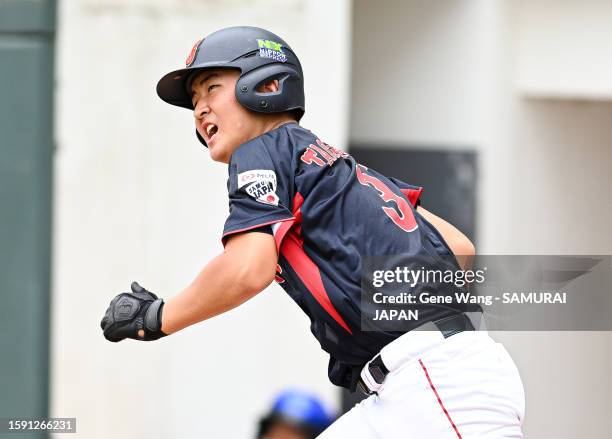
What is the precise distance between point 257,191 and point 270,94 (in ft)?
1.11

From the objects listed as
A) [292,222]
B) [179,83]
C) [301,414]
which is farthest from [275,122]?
[301,414]

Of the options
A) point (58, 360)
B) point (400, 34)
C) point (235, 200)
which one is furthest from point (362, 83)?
point (235, 200)

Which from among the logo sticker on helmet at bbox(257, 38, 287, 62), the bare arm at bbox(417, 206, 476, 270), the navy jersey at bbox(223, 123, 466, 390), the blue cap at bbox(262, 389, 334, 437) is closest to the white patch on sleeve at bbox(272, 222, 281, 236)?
the navy jersey at bbox(223, 123, 466, 390)

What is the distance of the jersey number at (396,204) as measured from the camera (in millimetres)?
3260

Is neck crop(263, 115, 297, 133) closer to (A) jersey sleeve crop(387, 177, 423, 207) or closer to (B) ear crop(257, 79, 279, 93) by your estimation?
(B) ear crop(257, 79, 279, 93)

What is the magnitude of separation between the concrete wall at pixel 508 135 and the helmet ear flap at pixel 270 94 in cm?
291

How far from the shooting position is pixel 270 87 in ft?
11.1

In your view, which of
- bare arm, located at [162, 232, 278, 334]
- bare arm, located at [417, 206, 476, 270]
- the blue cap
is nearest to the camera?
bare arm, located at [162, 232, 278, 334]

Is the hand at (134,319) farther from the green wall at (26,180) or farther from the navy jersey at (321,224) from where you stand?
the green wall at (26,180)

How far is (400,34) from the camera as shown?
6.70 meters

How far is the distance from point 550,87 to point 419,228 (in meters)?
3.26

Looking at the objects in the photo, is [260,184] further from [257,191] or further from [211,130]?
[211,130]

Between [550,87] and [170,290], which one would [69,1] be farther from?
[550,87]

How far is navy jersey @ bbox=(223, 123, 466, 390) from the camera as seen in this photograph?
3.14 metres
